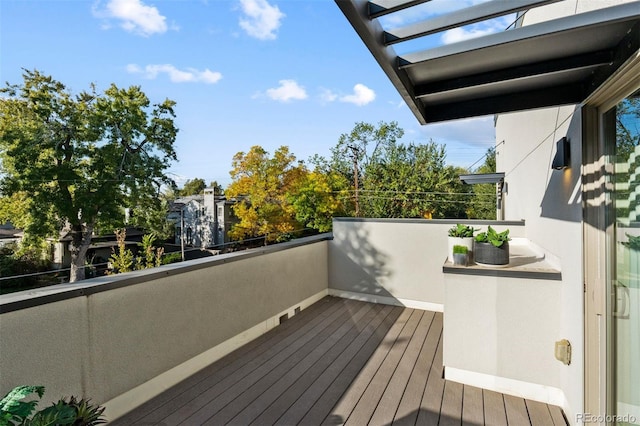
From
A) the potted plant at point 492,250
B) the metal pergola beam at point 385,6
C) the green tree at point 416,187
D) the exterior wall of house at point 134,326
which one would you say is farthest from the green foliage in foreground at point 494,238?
the green tree at point 416,187

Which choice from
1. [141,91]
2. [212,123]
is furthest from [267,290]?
[141,91]

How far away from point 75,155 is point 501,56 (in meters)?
22.7

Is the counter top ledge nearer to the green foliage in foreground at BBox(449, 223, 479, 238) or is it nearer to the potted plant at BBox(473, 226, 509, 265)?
the potted plant at BBox(473, 226, 509, 265)

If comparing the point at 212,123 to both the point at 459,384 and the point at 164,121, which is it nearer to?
the point at 164,121

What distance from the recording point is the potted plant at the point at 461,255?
2602 mm

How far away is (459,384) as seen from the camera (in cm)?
249

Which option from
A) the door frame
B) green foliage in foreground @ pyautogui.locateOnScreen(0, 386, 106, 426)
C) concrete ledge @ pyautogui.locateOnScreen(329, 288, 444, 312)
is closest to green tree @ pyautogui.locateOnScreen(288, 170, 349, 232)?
concrete ledge @ pyautogui.locateOnScreen(329, 288, 444, 312)

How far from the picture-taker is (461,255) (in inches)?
103

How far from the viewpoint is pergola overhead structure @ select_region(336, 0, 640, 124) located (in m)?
1.13

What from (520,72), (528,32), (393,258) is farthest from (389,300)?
(528,32)

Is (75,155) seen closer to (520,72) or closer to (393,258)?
(393,258)

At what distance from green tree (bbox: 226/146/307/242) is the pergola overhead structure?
17.2 metres

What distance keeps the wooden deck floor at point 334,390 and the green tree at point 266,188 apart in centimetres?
1600

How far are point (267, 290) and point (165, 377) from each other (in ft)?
4.42
